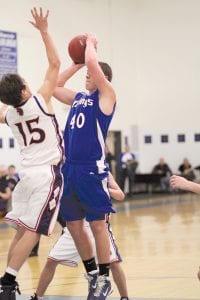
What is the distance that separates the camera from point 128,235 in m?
11.5

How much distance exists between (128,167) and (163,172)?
1.39 meters

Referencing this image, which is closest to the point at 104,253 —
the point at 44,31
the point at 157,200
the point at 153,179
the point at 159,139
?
the point at 44,31

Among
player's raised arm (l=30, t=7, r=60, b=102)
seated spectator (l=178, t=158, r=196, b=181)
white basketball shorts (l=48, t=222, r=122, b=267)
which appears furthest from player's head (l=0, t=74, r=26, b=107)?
seated spectator (l=178, t=158, r=196, b=181)

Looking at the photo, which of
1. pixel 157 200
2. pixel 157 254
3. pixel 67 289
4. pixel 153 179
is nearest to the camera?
pixel 67 289

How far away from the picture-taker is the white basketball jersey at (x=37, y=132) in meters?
5.12

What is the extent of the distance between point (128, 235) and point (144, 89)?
503 inches

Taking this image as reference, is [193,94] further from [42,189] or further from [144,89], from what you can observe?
[42,189]

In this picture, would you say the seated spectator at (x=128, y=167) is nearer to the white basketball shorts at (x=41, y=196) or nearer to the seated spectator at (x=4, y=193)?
the seated spectator at (x=4, y=193)

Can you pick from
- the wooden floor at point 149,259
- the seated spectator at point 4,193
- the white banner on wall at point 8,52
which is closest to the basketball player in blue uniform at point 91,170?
the wooden floor at point 149,259

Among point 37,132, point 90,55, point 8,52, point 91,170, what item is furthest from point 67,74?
point 8,52

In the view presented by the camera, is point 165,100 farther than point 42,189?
Yes

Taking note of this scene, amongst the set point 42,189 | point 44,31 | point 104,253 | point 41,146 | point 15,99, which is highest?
point 44,31

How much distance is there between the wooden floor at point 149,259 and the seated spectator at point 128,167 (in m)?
5.23

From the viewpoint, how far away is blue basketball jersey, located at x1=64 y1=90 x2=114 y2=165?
5.11m
